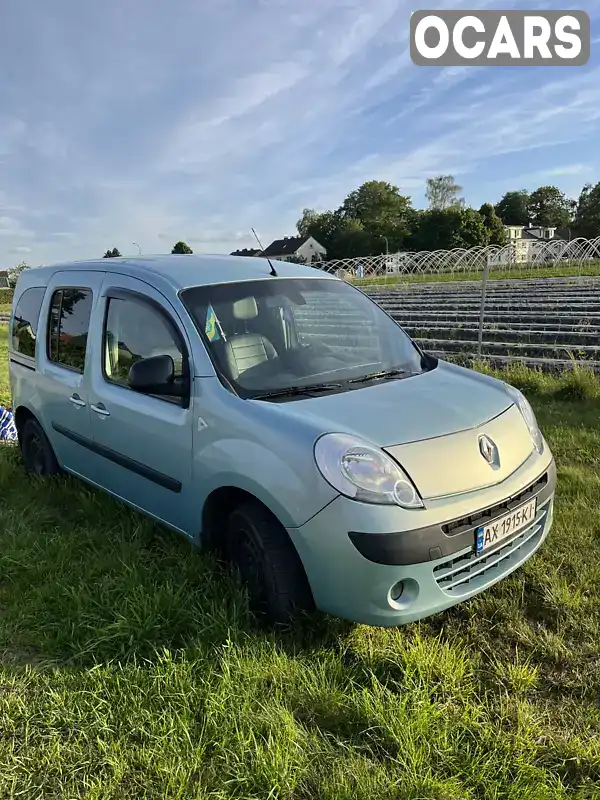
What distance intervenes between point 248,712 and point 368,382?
1.62m

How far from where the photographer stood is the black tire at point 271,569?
2.58 meters

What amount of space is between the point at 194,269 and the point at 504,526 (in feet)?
7.10

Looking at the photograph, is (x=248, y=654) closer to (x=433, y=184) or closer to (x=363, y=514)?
(x=363, y=514)

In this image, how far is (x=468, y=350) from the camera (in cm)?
1058

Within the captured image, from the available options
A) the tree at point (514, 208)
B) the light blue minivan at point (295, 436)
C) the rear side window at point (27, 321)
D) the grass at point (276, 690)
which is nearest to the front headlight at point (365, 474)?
the light blue minivan at point (295, 436)

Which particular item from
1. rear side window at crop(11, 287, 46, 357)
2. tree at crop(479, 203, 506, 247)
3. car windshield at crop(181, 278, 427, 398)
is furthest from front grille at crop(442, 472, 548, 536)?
tree at crop(479, 203, 506, 247)

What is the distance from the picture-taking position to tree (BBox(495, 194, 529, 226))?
106062mm

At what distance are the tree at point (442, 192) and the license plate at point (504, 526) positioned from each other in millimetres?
99480

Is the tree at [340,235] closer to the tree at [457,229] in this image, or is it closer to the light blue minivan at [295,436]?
the tree at [457,229]

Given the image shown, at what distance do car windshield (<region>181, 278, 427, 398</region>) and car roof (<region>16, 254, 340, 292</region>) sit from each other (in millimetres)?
70

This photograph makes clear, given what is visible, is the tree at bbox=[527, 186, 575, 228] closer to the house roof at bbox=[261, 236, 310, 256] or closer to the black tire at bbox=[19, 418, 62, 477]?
the house roof at bbox=[261, 236, 310, 256]

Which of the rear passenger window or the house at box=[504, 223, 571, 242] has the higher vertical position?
the house at box=[504, 223, 571, 242]

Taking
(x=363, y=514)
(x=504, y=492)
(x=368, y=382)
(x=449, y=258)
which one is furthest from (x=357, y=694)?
(x=449, y=258)

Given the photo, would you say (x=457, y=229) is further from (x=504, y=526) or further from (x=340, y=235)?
(x=504, y=526)
